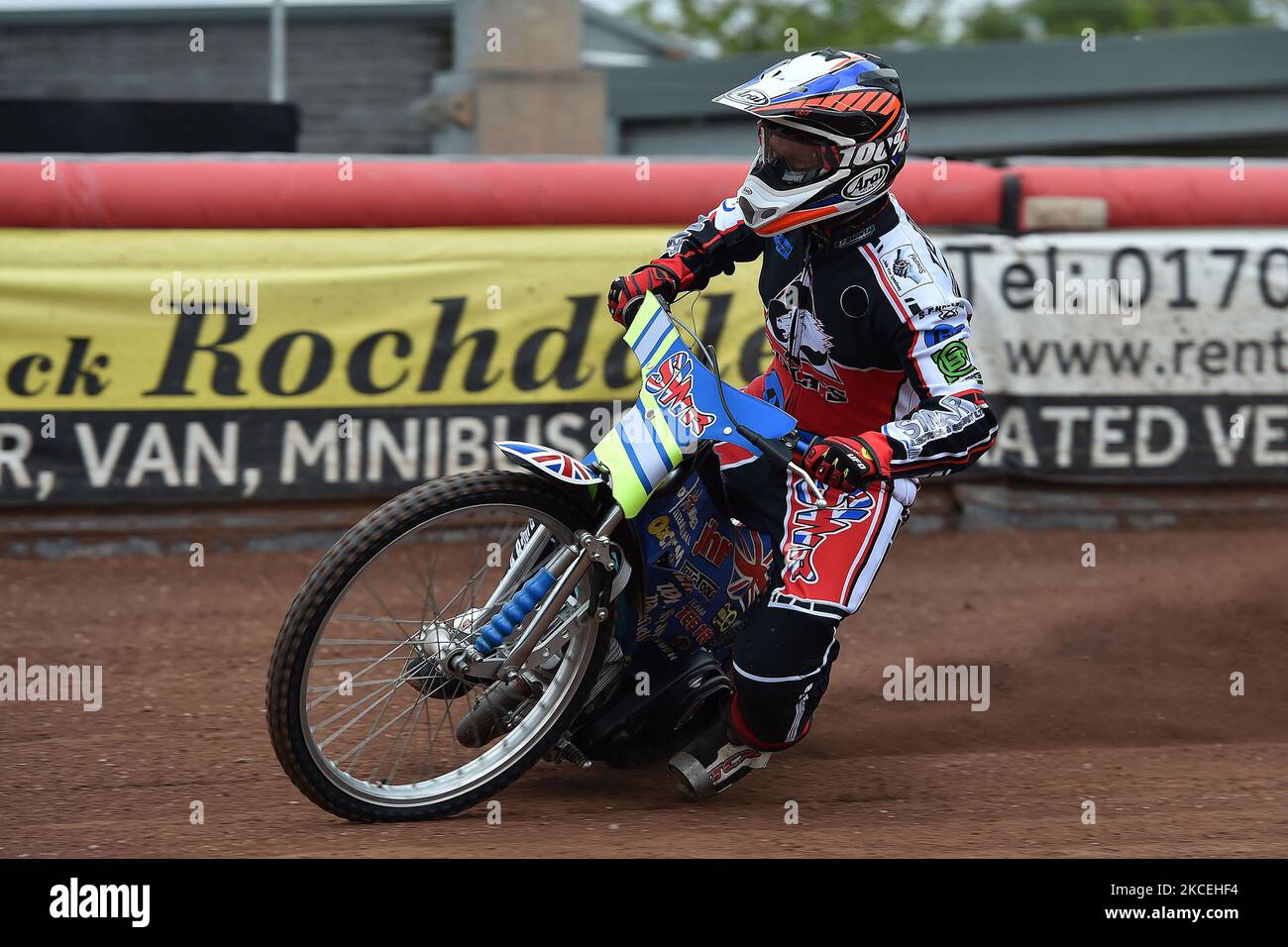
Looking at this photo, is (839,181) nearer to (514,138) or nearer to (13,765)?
(13,765)

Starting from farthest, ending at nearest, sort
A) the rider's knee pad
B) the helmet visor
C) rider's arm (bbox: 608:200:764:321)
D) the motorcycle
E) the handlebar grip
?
rider's arm (bbox: 608:200:764:321), the handlebar grip, the rider's knee pad, the helmet visor, the motorcycle

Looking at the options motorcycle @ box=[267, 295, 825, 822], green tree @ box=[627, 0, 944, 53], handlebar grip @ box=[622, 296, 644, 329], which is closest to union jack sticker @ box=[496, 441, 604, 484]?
motorcycle @ box=[267, 295, 825, 822]

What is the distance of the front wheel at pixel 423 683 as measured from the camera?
3.72 m

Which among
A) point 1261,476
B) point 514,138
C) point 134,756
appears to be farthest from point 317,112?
point 134,756

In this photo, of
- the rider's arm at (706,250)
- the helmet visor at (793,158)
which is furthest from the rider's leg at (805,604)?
the helmet visor at (793,158)

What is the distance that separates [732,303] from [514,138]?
19.9ft

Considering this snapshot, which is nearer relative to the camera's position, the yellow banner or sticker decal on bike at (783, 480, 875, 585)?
sticker decal on bike at (783, 480, 875, 585)

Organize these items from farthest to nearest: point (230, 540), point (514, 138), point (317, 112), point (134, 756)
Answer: point (317, 112) → point (514, 138) → point (230, 540) → point (134, 756)

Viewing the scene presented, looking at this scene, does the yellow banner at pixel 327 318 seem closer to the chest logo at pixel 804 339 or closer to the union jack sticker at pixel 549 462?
the chest logo at pixel 804 339

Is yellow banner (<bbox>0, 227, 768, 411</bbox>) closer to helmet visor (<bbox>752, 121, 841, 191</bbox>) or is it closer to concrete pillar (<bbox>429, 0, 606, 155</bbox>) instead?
helmet visor (<bbox>752, 121, 841, 191</bbox>)

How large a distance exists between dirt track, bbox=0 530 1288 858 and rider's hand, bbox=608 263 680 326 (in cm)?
143

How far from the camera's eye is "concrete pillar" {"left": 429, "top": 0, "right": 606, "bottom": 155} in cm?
1269

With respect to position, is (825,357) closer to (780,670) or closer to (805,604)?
(805,604)

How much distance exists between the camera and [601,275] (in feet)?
24.0
